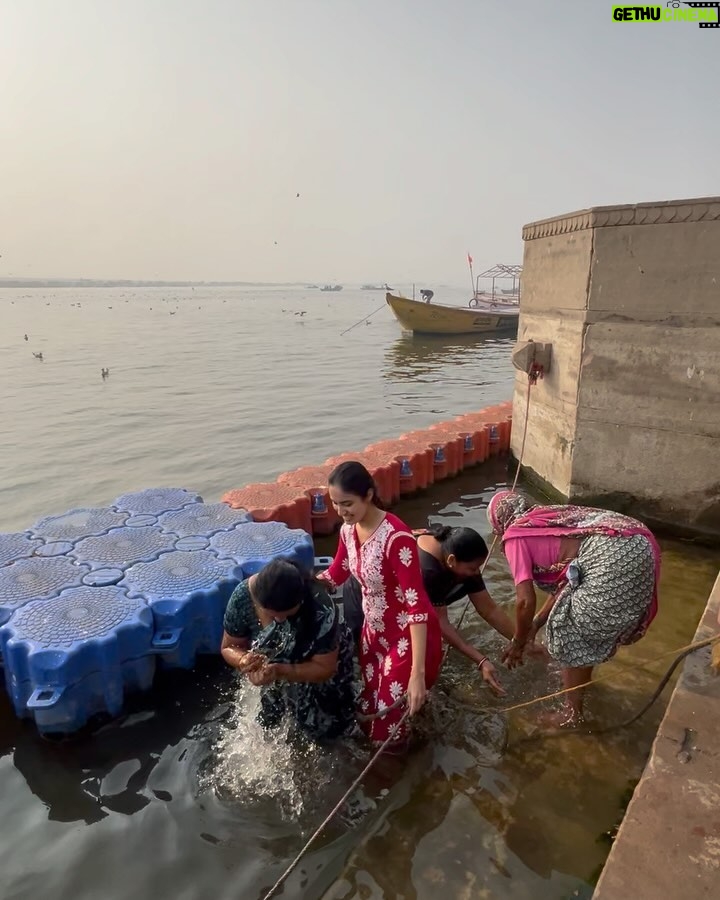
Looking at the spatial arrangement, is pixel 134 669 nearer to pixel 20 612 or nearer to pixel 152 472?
pixel 20 612

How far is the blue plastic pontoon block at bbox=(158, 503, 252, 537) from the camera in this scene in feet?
17.2

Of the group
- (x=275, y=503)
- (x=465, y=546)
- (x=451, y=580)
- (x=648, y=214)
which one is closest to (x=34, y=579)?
(x=275, y=503)

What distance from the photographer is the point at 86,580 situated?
4371 millimetres

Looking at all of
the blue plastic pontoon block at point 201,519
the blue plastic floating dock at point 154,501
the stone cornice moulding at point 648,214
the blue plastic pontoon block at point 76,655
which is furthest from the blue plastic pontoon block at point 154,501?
the stone cornice moulding at point 648,214

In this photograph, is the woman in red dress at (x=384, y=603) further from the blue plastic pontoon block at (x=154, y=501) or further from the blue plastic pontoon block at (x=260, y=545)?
the blue plastic pontoon block at (x=154, y=501)

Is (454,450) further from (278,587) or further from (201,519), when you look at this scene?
(278,587)

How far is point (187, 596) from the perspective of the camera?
419cm

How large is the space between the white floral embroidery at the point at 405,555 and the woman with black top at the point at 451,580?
449 millimetres

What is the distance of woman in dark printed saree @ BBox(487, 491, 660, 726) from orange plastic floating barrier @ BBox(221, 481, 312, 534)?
2.81 m

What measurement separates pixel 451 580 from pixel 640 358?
12.4ft

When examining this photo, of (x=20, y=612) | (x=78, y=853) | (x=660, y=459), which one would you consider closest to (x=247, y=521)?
(x=20, y=612)

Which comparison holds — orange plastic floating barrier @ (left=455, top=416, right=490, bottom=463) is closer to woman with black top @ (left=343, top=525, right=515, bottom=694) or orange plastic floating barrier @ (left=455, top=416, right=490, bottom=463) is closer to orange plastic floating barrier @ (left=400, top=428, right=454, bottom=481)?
orange plastic floating barrier @ (left=400, top=428, right=454, bottom=481)

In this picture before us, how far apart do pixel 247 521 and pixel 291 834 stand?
2.77 meters

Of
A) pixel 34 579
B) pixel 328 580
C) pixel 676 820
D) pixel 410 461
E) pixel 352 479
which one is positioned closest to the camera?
pixel 676 820
